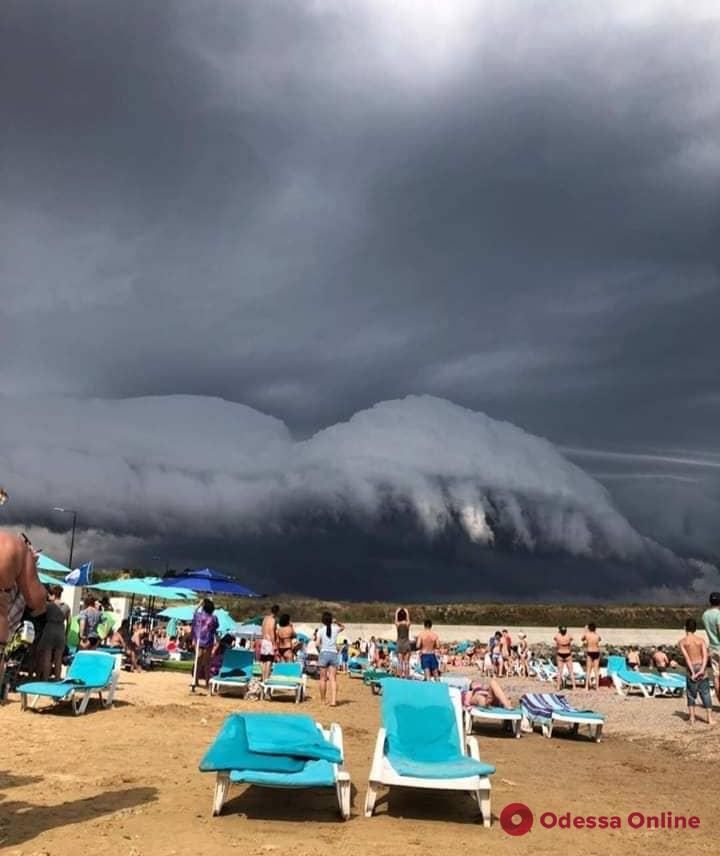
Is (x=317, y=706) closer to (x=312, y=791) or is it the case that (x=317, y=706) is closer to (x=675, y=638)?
(x=312, y=791)

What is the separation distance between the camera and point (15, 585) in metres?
4.61

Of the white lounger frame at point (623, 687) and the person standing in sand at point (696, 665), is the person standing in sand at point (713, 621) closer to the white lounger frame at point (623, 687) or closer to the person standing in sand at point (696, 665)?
the person standing in sand at point (696, 665)

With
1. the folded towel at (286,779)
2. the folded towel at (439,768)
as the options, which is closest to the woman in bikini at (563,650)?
the folded towel at (439,768)

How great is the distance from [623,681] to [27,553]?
19437 millimetres

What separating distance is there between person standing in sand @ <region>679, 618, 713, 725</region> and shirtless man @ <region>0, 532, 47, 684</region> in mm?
10876

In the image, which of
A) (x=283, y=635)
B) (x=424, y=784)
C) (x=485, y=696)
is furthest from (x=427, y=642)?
(x=424, y=784)

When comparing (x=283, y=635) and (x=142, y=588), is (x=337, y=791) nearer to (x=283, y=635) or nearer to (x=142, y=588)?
(x=283, y=635)

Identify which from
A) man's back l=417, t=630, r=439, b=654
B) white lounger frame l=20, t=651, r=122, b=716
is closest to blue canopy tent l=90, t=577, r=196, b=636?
man's back l=417, t=630, r=439, b=654

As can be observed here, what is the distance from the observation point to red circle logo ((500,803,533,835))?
5.59 m

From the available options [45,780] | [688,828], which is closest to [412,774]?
[688,828]

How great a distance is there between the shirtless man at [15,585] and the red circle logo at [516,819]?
370 cm

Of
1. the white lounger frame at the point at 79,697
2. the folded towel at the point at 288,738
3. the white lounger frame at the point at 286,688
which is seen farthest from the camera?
the white lounger frame at the point at 286,688

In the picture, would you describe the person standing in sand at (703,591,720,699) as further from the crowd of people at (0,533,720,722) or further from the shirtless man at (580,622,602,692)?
the shirtless man at (580,622,602,692)

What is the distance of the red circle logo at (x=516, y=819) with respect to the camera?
5.59 meters
